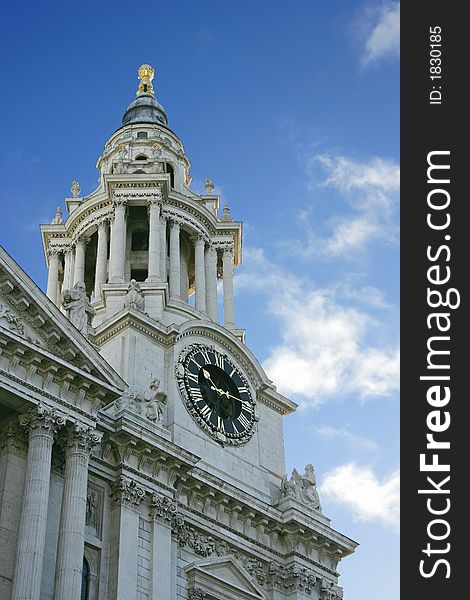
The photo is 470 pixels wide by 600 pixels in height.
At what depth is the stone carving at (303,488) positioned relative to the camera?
38938 millimetres

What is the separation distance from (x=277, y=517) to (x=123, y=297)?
402 inches

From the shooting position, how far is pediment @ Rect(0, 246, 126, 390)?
31.4 m

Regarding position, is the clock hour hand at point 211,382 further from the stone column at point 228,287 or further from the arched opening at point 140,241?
the arched opening at point 140,241

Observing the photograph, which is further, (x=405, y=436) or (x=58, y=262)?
(x=58, y=262)

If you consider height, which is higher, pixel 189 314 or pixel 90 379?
pixel 189 314

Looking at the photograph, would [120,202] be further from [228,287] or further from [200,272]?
[228,287]

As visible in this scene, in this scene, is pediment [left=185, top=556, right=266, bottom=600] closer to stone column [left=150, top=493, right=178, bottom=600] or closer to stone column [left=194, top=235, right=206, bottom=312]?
stone column [left=150, top=493, right=178, bottom=600]

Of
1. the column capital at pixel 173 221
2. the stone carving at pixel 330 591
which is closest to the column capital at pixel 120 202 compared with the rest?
the column capital at pixel 173 221

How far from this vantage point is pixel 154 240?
45000 millimetres

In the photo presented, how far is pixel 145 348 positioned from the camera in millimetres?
38656

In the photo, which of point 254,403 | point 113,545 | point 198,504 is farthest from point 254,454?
point 113,545

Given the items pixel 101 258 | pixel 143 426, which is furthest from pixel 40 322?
pixel 101 258

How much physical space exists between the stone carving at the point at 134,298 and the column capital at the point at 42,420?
962 cm

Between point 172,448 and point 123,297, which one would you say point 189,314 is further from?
point 172,448
